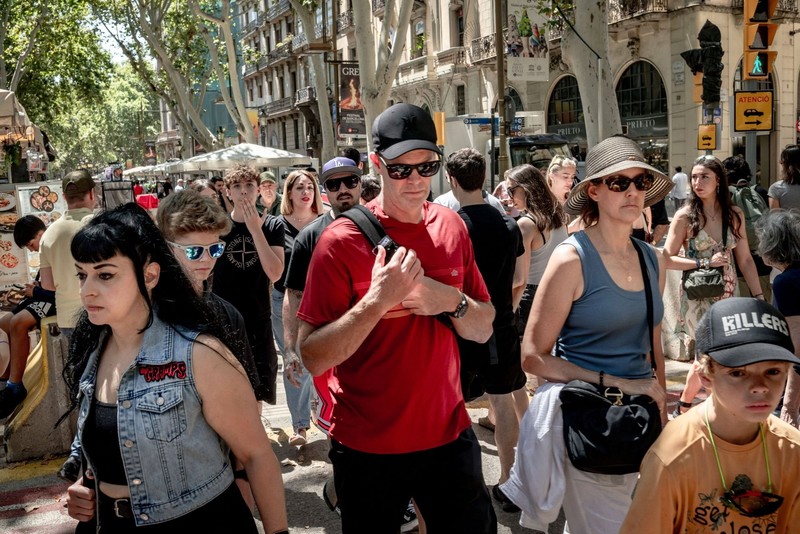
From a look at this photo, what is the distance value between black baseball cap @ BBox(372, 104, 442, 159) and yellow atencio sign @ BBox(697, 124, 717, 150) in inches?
393

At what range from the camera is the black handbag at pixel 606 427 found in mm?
2529

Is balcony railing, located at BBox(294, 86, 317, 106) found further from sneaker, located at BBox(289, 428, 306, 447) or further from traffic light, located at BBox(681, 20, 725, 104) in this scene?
sneaker, located at BBox(289, 428, 306, 447)

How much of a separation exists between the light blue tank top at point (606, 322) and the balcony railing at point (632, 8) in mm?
25316

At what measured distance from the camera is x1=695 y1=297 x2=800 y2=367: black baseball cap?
2.00 m

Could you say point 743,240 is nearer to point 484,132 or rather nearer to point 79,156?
point 484,132

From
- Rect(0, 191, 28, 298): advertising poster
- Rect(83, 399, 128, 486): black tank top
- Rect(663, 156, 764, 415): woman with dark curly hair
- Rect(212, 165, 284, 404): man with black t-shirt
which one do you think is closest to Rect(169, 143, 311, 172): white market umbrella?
Rect(0, 191, 28, 298): advertising poster

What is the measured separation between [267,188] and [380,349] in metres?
4.39

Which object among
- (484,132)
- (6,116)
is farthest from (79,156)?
(6,116)

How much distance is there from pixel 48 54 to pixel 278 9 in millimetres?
29824

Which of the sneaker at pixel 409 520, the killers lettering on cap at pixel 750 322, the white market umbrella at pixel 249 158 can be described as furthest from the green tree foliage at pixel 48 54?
the killers lettering on cap at pixel 750 322

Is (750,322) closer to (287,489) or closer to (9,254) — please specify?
(287,489)

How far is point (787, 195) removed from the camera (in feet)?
21.4

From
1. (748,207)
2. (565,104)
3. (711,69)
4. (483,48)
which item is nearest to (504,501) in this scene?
(748,207)

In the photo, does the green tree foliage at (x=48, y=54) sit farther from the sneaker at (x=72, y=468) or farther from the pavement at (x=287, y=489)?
the sneaker at (x=72, y=468)
